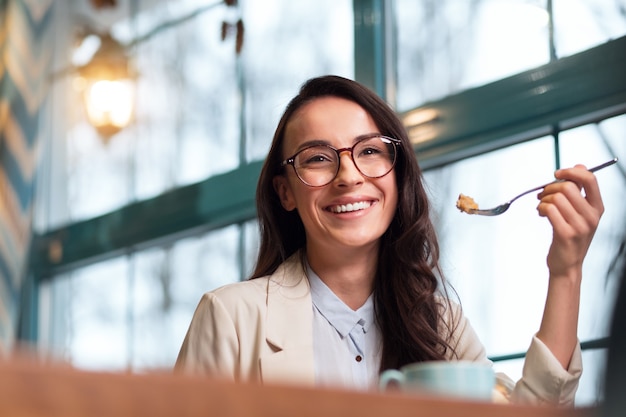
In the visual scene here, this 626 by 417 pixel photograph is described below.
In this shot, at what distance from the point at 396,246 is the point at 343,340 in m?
0.25

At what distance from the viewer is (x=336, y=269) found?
2197 millimetres

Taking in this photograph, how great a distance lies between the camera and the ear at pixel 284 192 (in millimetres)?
2297

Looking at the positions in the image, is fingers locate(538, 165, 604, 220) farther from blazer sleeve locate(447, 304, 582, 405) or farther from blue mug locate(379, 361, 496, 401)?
blue mug locate(379, 361, 496, 401)

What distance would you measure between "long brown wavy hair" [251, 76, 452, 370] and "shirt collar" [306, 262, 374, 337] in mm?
26

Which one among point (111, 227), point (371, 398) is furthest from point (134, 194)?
point (371, 398)

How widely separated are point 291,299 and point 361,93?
0.46 meters

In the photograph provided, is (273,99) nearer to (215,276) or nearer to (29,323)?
(215,276)

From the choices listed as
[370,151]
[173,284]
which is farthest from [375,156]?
[173,284]

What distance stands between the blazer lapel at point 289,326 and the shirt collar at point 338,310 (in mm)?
29

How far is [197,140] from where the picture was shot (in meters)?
3.90

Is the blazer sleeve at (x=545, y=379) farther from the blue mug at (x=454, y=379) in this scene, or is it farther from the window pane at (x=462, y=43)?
the window pane at (x=462, y=43)

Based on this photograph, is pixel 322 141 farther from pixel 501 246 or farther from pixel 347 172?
pixel 501 246

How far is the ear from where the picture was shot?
2.30 metres

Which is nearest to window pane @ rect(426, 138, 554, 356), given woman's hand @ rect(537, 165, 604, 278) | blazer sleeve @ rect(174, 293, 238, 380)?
blazer sleeve @ rect(174, 293, 238, 380)
